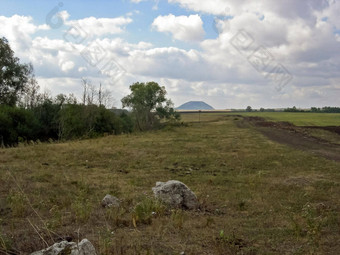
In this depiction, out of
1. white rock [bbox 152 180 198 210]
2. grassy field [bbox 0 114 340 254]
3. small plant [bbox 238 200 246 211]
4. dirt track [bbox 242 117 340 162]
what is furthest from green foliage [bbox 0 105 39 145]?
small plant [bbox 238 200 246 211]

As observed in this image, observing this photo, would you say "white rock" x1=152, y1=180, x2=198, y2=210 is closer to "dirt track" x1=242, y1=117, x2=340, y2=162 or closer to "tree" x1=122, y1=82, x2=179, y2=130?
"dirt track" x1=242, y1=117, x2=340, y2=162

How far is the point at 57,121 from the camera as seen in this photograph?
40.6 meters

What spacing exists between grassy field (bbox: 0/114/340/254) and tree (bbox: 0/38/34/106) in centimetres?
2646

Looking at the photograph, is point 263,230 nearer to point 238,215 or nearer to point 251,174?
point 238,215

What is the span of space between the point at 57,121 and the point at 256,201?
36.6 m

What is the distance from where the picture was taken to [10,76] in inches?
1554

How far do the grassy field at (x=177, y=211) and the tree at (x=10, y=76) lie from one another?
2646cm

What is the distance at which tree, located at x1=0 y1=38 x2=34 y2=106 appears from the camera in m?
38.4

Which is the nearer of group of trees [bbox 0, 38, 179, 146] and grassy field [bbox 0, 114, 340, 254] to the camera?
grassy field [bbox 0, 114, 340, 254]

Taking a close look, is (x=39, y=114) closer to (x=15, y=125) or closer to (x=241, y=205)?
(x=15, y=125)

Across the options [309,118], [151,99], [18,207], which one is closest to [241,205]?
[18,207]

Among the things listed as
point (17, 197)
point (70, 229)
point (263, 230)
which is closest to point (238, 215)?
point (263, 230)

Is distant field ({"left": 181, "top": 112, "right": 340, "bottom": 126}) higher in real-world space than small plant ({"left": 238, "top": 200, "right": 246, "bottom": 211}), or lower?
higher

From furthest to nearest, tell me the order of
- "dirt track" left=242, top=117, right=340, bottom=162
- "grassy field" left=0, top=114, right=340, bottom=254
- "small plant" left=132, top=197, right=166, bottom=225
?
"dirt track" left=242, top=117, right=340, bottom=162 < "small plant" left=132, top=197, right=166, bottom=225 < "grassy field" left=0, top=114, right=340, bottom=254
